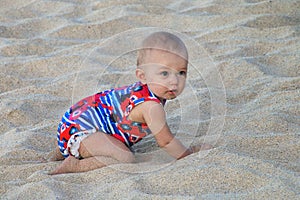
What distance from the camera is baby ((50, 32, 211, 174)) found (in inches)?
103

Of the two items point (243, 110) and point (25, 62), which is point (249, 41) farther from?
point (25, 62)

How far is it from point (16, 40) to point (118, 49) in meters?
0.83

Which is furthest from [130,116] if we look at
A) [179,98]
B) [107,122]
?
[179,98]

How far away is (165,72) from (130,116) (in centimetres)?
25

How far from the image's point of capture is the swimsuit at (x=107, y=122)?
108 inches

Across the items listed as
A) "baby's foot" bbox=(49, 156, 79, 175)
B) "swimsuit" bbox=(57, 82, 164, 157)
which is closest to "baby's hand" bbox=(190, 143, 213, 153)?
"swimsuit" bbox=(57, 82, 164, 157)

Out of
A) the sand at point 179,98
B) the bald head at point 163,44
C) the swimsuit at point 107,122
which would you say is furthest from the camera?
the swimsuit at point 107,122

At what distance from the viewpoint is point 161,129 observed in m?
2.63

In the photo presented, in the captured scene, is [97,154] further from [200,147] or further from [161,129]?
[200,147]

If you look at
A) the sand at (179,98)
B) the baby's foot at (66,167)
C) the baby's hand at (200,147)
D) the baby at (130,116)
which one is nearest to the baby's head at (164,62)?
the baby at (130,116)

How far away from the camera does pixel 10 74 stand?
368 cm

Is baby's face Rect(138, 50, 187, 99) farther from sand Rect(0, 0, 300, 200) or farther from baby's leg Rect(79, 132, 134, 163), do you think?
baby's leg Rect(79, 132, 134, 163)

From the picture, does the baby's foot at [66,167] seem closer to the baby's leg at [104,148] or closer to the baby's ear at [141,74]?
the baby's leg at [104,148]

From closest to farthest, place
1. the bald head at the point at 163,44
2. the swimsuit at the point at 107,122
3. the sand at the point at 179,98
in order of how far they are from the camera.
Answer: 1. the sand at the point at 179,98
2. the bald head at the point at 163,44
3. the swimsuit at the point at 107,122
